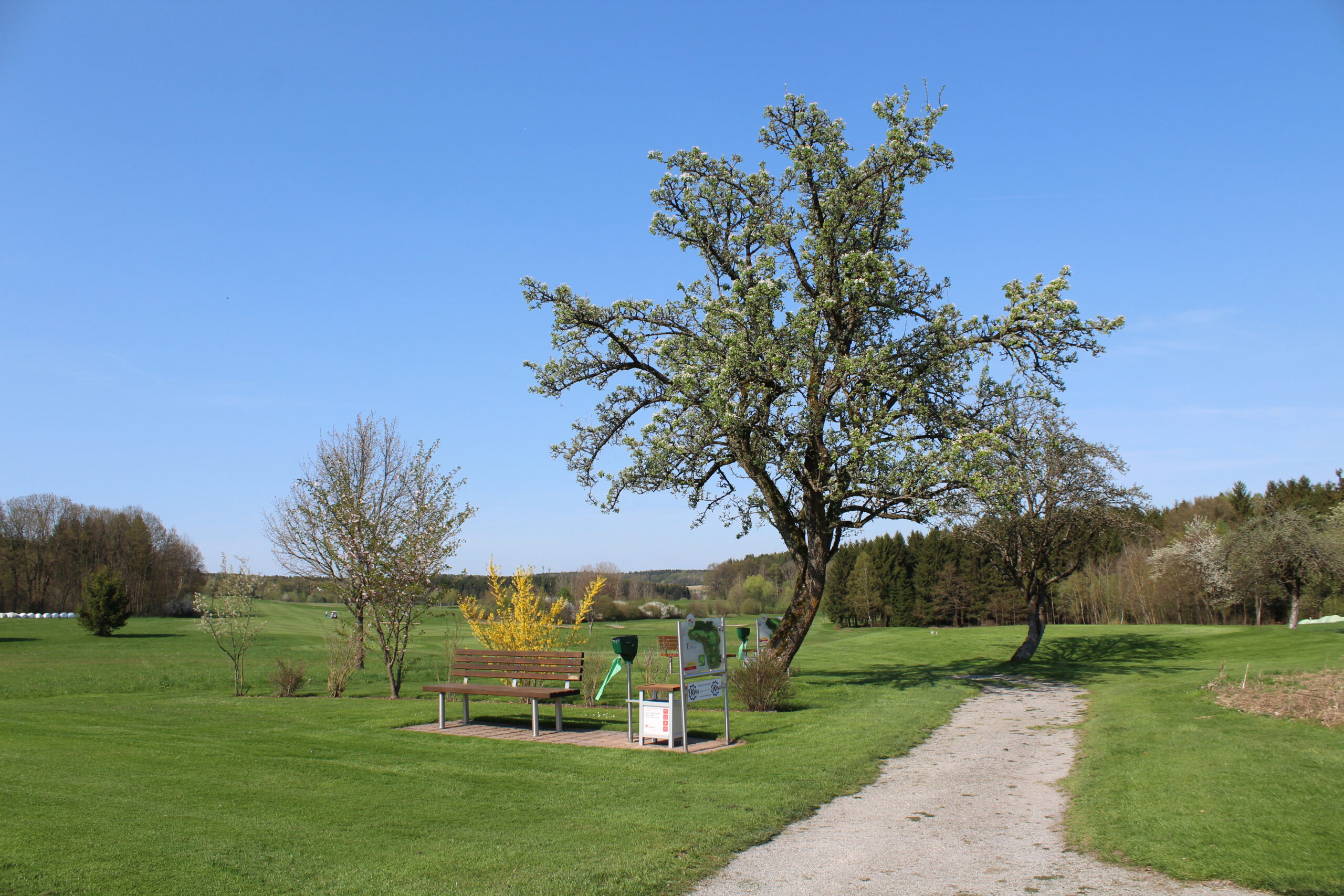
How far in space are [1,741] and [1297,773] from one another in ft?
40.8

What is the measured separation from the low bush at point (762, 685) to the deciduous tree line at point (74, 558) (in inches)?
2472

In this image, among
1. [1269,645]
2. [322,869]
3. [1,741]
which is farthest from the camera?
[1269,645]

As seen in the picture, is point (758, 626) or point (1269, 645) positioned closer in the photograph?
point (758, 626)

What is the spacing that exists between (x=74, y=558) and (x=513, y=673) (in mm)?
67689

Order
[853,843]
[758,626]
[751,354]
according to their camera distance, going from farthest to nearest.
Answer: [758,626]
[751,354]
[853,843]

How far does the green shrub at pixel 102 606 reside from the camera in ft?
133

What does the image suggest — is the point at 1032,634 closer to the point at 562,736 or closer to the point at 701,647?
the point at 701,647

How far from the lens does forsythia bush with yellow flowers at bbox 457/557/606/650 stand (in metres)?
16.2

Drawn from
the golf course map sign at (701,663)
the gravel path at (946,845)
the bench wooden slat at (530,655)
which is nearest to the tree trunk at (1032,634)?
the gravel path at (946,845)

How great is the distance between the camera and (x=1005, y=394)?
56.0 ft

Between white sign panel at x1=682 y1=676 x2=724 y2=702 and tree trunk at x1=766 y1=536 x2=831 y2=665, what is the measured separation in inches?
253

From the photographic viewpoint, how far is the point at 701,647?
34.9 ft

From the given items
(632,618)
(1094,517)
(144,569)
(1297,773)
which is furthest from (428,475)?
(144,569)

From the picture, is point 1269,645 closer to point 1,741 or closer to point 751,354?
point 751,354
